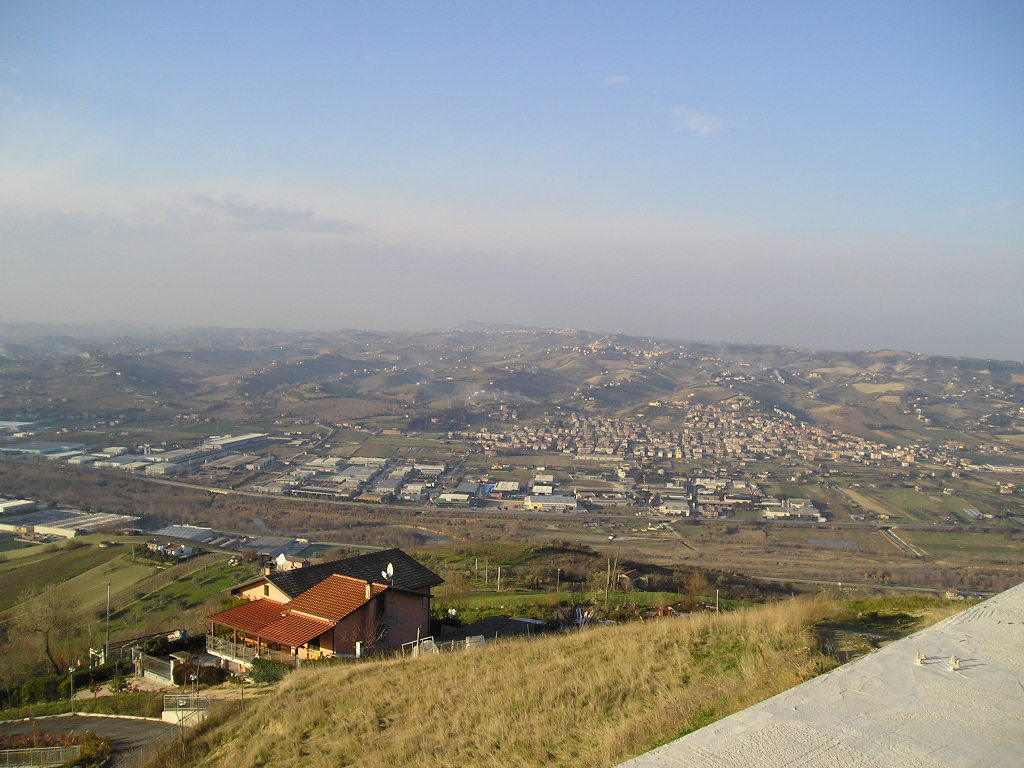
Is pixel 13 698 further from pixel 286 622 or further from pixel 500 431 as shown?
pixel 500 431

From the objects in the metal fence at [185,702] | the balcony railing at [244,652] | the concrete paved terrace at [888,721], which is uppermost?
the concrete paved terrace at [888,721]

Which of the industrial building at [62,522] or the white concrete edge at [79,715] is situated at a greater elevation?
the white concrete edge at [79,715]

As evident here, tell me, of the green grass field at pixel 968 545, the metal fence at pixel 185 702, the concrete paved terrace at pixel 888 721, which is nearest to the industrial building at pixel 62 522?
the metal fence at pixel 185 702

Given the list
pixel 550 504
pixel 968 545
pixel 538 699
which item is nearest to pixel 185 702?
pixel 538 699

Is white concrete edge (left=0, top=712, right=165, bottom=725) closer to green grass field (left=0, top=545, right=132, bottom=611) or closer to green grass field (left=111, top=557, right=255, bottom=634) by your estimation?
green grass field (left=111, top=557, right=255, bottom=634)

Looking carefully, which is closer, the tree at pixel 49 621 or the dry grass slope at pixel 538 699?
the dry grass slope at pixel 538 699

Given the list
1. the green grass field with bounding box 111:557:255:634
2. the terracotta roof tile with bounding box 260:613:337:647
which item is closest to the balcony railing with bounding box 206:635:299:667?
the terracotta roof tile with bounding box 260:613:337:647

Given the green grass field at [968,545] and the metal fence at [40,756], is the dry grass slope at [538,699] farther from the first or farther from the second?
the green grass field at [968,545]
